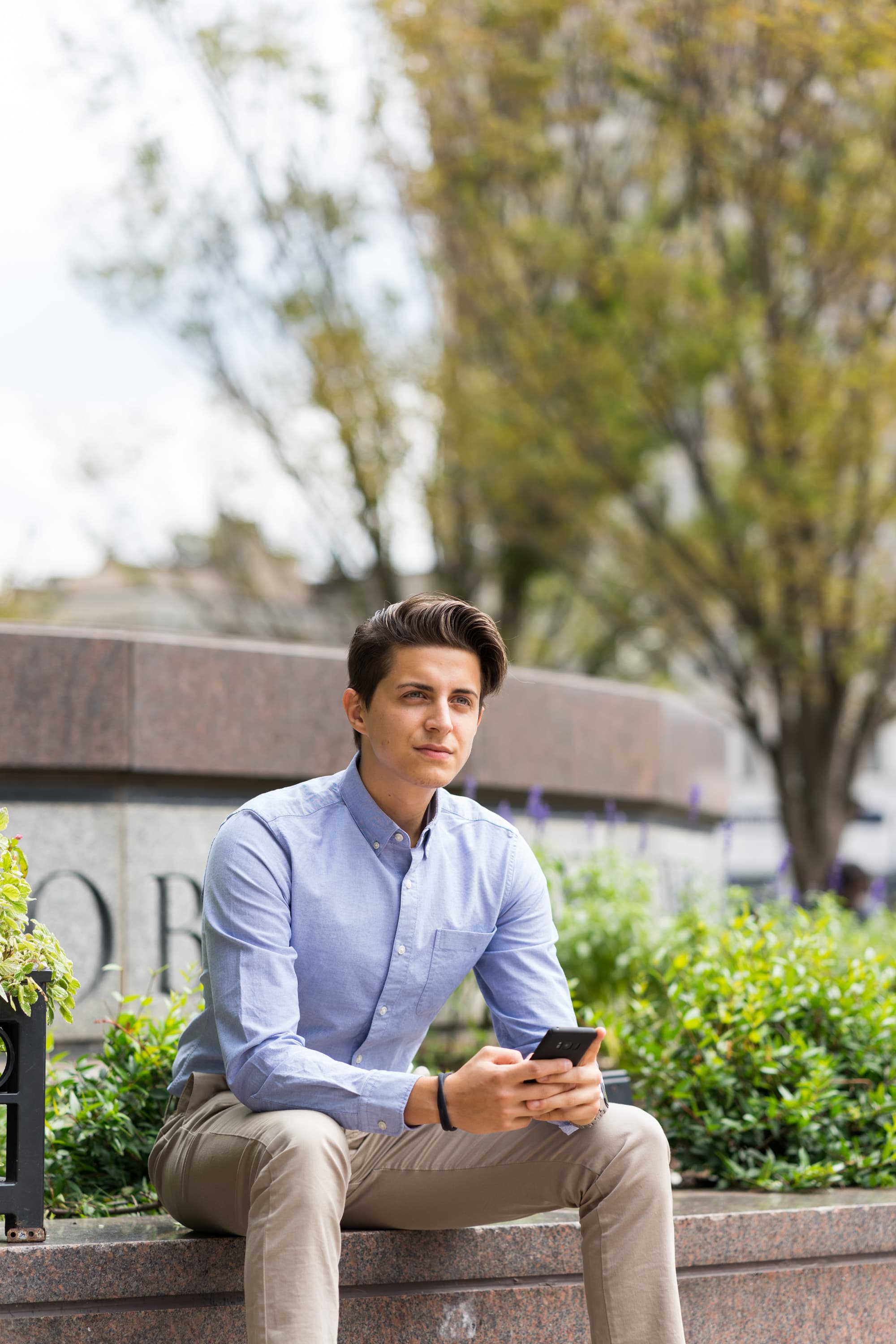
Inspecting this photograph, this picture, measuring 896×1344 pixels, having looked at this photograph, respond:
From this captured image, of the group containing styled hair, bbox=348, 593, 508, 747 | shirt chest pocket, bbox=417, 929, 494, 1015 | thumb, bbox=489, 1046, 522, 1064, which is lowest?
thumb, bbox=489, 1046, 522, 1064

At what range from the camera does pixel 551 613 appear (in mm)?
17781

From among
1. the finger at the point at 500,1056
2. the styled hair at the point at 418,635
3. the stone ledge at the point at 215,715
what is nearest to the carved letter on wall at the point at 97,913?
the stone ledge at the point at 215,715

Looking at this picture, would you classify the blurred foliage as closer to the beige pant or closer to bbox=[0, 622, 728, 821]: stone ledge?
bbox=[0, 622, 728, 821]: stone ledge

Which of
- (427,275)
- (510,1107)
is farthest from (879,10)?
(510,1107)

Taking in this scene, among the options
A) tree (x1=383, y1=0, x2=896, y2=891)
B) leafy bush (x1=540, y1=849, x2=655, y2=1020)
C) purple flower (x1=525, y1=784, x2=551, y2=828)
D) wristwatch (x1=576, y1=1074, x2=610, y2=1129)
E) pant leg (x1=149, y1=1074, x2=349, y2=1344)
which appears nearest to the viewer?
pant leg (x1=149, y1=1074, x2=349, y2=1344)

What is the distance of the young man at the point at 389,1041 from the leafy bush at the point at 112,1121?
61 cm

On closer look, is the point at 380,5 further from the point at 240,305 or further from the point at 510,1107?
the point at 510,1107

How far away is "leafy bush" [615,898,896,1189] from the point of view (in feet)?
12.1

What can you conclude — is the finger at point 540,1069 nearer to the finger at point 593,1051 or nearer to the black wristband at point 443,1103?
the finger at point 593,1051

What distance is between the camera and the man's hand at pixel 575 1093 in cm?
252

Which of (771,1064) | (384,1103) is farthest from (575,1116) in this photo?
(771,1064)

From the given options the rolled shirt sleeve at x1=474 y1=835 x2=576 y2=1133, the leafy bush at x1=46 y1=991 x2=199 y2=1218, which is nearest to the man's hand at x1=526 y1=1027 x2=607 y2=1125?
the rolled shirt sleeve at x1=474 y1=835 x2=576 y2=1133

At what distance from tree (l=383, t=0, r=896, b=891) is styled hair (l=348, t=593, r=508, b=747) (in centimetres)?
899

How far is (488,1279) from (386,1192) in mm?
403
